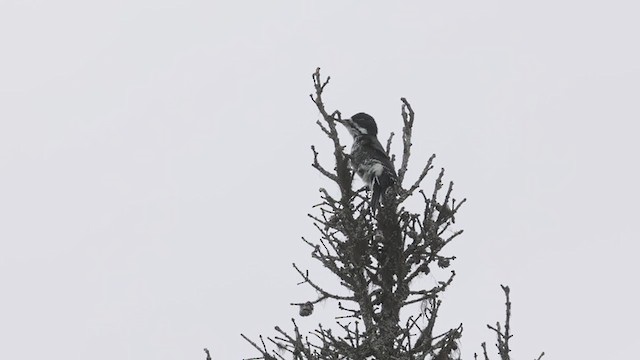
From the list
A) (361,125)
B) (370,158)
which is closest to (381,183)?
(370,158)

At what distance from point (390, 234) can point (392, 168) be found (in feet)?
4.03

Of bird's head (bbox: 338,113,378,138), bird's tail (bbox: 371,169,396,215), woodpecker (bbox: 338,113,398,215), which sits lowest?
bird's tail (bbox: 371,169,396,215)

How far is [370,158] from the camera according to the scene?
28.5ft

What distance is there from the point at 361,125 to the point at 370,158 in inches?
23.8

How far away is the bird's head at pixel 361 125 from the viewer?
912cm

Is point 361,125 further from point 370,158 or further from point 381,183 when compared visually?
point 381,183

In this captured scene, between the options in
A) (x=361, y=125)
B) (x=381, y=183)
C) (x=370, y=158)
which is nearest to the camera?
(x=381, y=183)

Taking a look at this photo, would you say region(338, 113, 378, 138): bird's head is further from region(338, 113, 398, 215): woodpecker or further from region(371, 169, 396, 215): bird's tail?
region(371, 169, 396, 215): bird's tail

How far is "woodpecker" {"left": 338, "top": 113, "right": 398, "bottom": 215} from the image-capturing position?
8414 mm

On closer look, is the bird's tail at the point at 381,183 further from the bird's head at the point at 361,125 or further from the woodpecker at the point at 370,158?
the bird's head at the point at 361,125

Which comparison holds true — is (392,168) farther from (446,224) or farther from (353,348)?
(353,348)

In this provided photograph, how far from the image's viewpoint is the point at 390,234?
761 cm

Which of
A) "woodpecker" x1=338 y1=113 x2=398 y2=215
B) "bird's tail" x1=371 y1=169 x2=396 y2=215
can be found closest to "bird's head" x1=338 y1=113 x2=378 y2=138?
"woodpecker" x1=338 y1=113 x2=398 y2=215

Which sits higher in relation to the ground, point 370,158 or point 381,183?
point 370,158
